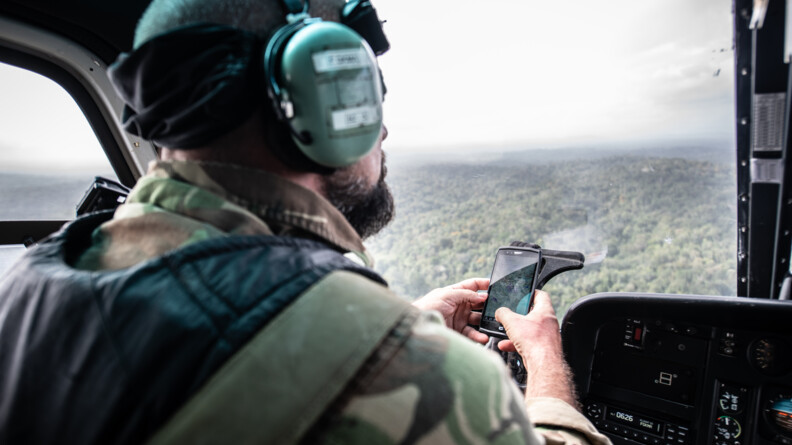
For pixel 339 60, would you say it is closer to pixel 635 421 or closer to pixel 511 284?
pixel 511 284

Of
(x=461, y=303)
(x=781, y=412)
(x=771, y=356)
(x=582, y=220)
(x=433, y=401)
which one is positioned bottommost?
(x=781, y=412)

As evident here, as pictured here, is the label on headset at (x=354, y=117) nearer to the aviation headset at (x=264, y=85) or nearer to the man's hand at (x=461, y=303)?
the aviation headset at (x=264, y=85)

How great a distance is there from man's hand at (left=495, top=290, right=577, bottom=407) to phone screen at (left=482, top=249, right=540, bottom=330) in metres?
0.04

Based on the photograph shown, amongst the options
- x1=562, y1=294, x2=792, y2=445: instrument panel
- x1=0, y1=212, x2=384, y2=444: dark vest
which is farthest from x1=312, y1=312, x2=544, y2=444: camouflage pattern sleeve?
x1=562, y1=294, x2=792, y2=445: instrument panel

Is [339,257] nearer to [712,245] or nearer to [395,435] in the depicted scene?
[395,435]

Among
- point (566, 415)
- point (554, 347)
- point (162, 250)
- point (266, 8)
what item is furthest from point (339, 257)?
point (554, 347)

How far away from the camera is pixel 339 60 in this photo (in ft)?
2.60

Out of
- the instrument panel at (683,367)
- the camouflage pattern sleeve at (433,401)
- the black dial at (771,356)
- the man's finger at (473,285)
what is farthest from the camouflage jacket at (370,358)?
the black dial at (771,356)

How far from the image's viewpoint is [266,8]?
0.85 m

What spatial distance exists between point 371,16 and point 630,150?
4.73 feet

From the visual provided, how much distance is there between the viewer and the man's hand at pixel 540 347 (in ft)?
3.69

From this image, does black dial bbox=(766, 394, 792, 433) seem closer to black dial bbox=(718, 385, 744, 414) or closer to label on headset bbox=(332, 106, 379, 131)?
black dial bbox=(718, 385, 744, 414)

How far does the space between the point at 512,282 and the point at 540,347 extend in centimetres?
32

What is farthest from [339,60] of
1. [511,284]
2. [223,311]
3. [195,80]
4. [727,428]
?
[727,428]
